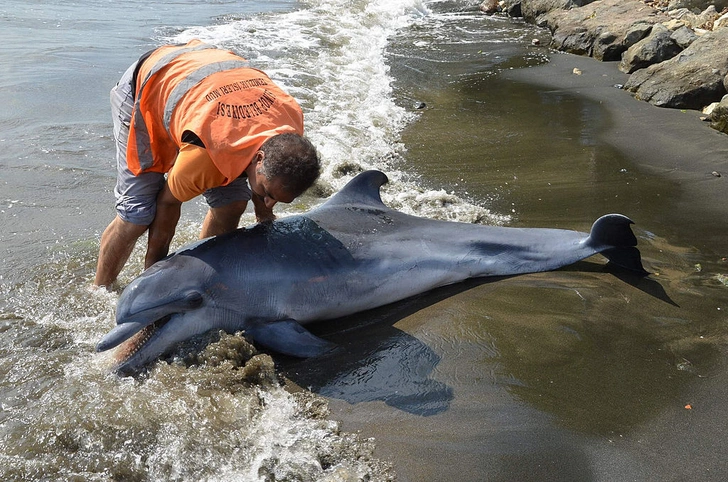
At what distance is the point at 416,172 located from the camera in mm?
7703

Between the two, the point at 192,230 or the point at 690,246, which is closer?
the point at 690,246

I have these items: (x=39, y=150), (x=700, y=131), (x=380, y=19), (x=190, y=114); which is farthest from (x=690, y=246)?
(x=380, y=19)

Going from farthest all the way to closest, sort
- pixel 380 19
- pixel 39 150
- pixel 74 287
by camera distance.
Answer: pixel 380 19 < pixel 39 150 < pixel 74 287

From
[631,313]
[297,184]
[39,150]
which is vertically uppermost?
[297,184]

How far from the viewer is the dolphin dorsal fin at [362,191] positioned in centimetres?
541

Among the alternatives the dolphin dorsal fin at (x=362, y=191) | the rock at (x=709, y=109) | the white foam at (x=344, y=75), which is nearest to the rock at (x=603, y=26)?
the rock at (x=709, y=109)

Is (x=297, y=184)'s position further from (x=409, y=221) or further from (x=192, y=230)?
(x=192, y=230)

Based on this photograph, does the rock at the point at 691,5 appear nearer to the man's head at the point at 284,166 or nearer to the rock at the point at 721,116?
the rock at the point at 721,116

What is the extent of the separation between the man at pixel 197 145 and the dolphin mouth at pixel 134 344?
2.00 ft

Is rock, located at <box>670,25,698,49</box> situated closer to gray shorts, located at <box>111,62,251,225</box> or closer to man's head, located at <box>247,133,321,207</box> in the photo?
gray shorts, located at <box>111,62,251,225</box>

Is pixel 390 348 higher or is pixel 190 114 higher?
pixel 190 114

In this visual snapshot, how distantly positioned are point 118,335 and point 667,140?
22.3 feet

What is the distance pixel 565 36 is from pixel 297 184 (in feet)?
37.6

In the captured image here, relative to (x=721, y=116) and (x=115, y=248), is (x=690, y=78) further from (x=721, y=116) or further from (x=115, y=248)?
(x=115, y=248)
